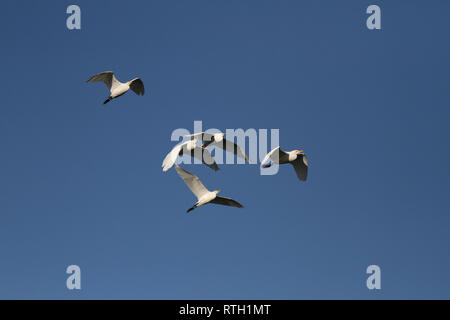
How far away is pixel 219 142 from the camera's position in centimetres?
2702

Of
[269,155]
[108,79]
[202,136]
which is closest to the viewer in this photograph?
[269,155]

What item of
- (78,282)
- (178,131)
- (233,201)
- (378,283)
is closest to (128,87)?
(178,131)

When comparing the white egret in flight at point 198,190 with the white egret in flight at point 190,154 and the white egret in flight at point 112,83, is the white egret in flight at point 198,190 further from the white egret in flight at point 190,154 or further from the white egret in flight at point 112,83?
the white egret in flight at point 112,83

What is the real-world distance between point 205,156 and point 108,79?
25.2 ft

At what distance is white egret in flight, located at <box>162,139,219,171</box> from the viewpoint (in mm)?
24141

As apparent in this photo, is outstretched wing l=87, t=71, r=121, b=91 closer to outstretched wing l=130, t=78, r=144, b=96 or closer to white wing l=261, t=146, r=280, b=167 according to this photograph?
outstretched wing l=130, t=78, r=144, b=96

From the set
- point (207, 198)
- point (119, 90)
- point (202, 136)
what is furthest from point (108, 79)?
point (207, 198)

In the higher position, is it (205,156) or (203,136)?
(203,136)

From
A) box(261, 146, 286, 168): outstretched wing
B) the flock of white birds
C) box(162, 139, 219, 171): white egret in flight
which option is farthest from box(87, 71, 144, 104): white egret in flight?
box(261, 146, 286, 168): outstretched wing

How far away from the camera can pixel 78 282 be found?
2794 cm

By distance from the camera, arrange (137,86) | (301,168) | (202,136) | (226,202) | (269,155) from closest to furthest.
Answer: (269,155)
(226,202)
(202,136)
(301,168)
(137,86)

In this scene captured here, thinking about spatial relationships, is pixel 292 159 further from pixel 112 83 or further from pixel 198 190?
pixel 112 83

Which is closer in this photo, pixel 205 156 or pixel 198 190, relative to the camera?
pixel 198 190

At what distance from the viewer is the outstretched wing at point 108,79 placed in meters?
29.0
